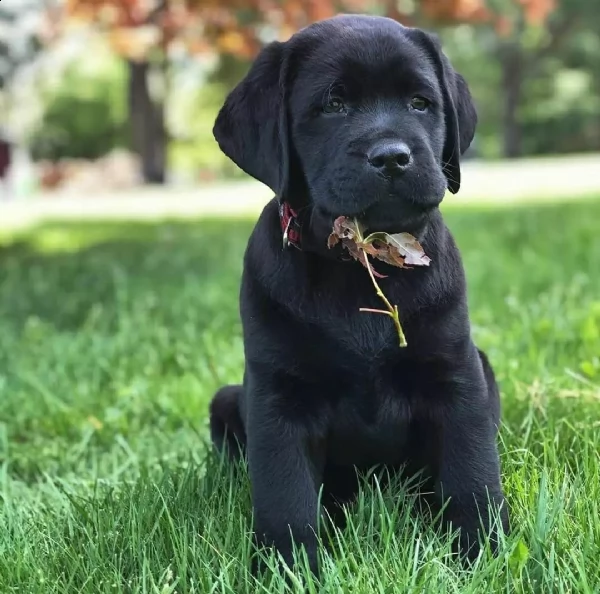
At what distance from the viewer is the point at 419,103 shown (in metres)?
2.10

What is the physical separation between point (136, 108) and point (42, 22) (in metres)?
13.0

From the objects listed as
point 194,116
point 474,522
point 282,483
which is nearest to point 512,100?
point 194,116

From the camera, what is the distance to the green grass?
1.90m

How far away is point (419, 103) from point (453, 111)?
138 millimetres

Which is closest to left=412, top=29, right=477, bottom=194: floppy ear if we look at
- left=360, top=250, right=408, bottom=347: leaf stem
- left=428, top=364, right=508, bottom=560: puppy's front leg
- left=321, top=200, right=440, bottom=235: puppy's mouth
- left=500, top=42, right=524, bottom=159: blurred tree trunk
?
left=321, top=200, right=440, bottom=235: puppy's mouth

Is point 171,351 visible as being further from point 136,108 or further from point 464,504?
point 136,108

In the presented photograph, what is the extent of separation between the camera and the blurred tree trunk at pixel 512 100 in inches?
1598

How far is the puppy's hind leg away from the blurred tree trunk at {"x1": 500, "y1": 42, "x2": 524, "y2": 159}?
1560 inches

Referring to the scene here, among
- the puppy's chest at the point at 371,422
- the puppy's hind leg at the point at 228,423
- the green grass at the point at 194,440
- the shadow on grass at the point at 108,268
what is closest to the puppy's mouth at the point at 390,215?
the puppy's chest at the point at 371,422

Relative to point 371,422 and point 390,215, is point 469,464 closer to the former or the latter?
point 371,422

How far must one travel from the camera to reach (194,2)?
8.05 meters

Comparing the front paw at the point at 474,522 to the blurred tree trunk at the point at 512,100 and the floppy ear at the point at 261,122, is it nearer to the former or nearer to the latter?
the floppy ear at the point at 261,122

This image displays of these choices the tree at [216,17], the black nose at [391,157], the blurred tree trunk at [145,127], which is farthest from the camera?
the blurred tree trunk at [145,127]

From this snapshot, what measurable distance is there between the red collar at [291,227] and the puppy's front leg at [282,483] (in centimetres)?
38
